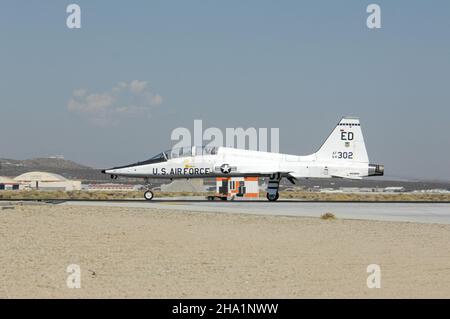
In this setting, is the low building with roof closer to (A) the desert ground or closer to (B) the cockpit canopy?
(B) the cockpit canopy

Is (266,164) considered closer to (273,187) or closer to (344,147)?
(273,187)

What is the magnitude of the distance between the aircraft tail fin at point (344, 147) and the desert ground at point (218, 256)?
39.1 feet

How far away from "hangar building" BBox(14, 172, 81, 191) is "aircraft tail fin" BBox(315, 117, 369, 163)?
10123 cm

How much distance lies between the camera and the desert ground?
1092 cm

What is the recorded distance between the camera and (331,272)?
41.8 feet

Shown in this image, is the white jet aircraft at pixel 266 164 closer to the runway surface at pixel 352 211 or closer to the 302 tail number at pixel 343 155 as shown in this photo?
the 302 tail number at pixel 343 155

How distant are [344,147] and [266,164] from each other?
4515 millimetres

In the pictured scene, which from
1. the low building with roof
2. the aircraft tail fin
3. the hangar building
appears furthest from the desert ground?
the low building with roof

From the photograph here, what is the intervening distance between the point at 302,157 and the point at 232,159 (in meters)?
3.94

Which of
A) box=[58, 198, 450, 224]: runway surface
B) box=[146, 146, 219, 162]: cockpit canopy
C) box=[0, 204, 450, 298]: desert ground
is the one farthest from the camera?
box=[146, 146, 219, 162]: cockpit canopy

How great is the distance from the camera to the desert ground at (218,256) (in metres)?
10.9

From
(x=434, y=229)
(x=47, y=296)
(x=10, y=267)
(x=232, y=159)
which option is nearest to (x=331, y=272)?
(x=47, y=296)

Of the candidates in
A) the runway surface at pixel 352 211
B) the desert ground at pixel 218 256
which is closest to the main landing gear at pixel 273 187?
the runway surface at pixel 352 211
